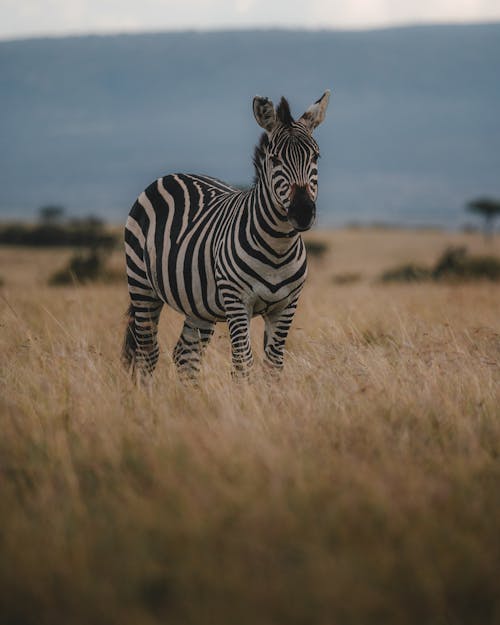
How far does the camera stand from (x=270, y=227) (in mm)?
5117

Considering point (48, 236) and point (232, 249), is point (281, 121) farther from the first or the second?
point (48, 236)

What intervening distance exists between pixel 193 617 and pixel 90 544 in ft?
1.97

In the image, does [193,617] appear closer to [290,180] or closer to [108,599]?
[108,599]

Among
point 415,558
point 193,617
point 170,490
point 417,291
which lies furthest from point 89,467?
point 417,291

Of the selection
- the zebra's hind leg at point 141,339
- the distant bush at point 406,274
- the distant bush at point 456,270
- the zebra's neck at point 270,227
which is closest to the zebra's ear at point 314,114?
the zebra's neck at point 270,227

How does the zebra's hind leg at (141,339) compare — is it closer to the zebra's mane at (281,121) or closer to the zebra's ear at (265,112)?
the zebra's mane at (281,121)

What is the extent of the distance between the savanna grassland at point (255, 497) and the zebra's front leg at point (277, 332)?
0.62ft

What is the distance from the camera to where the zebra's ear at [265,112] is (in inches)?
197

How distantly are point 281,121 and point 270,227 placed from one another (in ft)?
2.42

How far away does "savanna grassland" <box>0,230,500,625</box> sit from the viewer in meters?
2.52

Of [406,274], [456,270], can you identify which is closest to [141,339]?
[456,270]

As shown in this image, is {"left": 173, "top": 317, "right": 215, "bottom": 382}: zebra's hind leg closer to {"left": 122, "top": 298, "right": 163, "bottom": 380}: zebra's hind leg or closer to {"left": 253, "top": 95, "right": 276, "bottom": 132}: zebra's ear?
{"left": 122, "top": 298, "right": 163, "bottom": 380}: zebra's hind leg

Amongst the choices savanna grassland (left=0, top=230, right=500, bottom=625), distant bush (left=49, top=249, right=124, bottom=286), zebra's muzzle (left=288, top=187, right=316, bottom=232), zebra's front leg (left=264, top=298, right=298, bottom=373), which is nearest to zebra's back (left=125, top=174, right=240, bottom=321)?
zebra's front leg (left=264, top=298, right=298, bottom=373)

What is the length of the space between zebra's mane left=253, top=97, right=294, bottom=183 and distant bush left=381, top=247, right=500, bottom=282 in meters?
10.5
